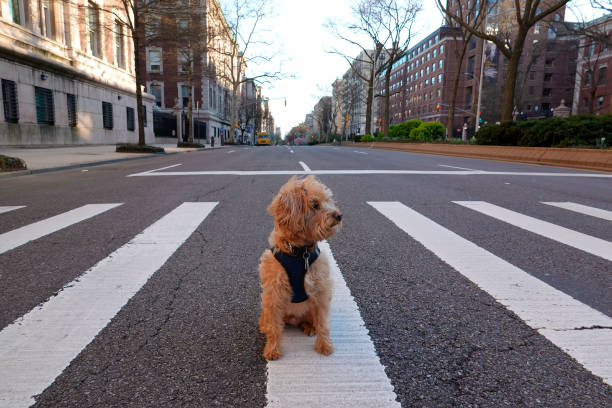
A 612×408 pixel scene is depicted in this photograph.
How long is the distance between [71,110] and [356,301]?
27905 millimetres

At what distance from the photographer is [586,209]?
619 cm

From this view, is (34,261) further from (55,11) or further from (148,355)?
(55,11)

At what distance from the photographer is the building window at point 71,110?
24277 mm

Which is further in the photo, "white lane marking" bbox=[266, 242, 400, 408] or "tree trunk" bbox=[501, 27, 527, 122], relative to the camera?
"tree trunk" bbox=[501, 27, 527, 122]

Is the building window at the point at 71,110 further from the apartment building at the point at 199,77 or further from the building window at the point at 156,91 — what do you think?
the building window at the point at 156,91

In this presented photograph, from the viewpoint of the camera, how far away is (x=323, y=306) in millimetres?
2146

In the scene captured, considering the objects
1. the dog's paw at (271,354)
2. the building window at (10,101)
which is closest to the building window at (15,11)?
the building window at (10,101)

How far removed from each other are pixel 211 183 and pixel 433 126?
101 ft

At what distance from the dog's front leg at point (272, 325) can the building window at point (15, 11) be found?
84.2 feet

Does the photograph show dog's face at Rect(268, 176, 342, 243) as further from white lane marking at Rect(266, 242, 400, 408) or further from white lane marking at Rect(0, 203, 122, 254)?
white lane marking at Rect(0, 203, 122, 254)

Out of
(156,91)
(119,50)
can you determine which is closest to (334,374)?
(119,50)

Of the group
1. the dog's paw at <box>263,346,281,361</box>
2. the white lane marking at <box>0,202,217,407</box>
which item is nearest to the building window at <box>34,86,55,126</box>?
the white lane marking at <box>0,202,217,407</box>

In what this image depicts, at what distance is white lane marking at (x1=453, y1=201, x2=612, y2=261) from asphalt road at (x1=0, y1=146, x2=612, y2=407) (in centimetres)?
16

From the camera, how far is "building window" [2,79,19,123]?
61.7 feet
